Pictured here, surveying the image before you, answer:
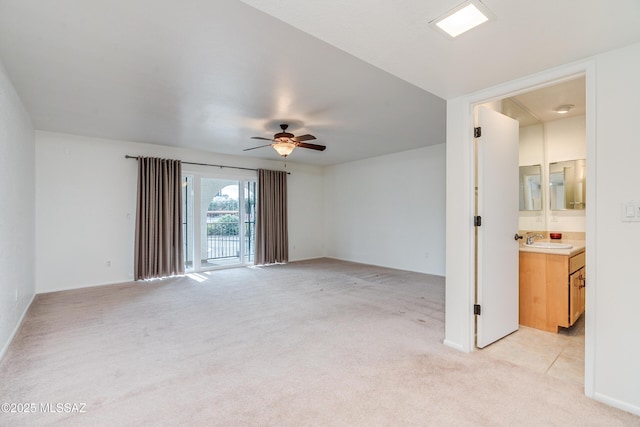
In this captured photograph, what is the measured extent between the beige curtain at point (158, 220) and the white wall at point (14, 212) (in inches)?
57.0

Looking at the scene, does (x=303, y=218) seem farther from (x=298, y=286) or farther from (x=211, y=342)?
(x=211, y=342)

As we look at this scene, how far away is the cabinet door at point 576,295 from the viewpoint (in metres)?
3.04

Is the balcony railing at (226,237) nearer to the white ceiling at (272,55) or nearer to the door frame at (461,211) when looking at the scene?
the white ceiling at (272,55)

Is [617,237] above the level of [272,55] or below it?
below

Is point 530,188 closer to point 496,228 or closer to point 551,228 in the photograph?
point 551,228

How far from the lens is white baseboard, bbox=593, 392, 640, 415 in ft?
5.99

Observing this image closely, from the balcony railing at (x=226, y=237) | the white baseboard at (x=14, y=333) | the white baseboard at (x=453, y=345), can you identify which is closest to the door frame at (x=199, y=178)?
the balcony railing at (x=226, y=237)

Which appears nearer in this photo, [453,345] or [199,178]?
[453,345]

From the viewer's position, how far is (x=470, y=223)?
2.64m

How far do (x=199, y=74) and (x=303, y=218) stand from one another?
5.45 m

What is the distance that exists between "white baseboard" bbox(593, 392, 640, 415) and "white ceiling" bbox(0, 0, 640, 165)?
85.3 inches

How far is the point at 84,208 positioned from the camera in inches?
203

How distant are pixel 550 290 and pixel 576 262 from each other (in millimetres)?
459

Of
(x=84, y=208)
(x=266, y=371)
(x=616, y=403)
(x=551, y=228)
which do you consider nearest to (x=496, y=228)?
(x=616, y=403)
